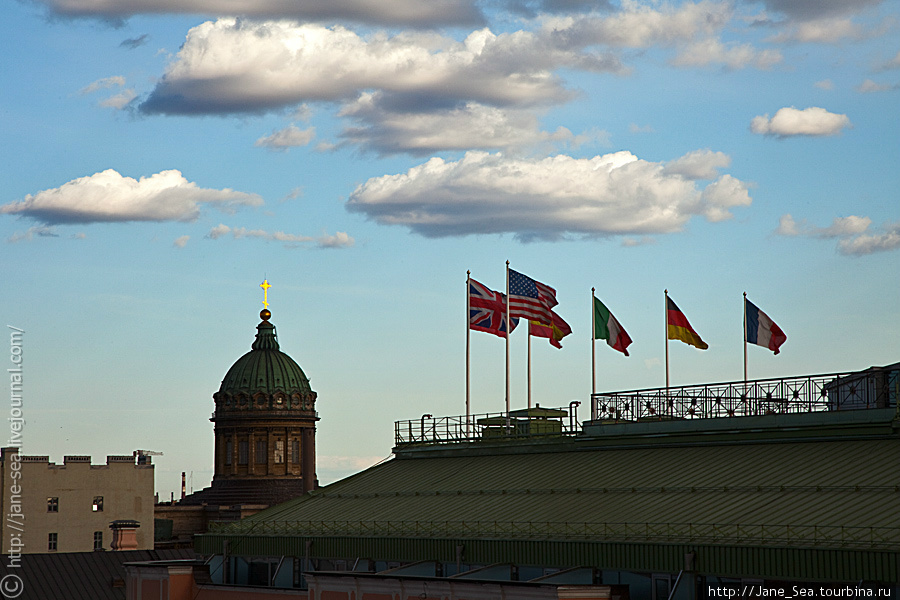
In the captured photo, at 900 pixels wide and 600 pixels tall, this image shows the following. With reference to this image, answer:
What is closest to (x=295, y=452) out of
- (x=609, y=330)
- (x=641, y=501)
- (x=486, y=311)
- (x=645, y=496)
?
(x=486, y=311)

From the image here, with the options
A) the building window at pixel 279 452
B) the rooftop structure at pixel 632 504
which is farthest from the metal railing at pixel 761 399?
the building window at pixel 279 452

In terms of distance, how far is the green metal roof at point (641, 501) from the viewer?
115 feet

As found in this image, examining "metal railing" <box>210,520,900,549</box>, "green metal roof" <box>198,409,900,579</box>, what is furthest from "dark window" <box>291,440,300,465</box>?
"metal railing" <box>210,520,900,549</box>

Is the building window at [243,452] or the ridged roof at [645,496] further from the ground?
the building window at [243,452]

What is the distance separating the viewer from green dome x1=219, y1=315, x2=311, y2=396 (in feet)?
520

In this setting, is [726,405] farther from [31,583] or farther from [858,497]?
[31,583]

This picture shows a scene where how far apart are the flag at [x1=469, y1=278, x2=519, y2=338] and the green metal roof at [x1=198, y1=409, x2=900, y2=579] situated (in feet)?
23.2

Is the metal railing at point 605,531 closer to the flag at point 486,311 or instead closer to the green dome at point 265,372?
the flag at point 486,311

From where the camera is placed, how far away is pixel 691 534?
1462 inches

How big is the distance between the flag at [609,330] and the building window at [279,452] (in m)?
102

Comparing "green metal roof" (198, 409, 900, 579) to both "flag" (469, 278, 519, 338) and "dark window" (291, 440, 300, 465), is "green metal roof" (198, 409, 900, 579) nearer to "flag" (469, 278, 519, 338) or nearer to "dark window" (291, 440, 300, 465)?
"flag" (469, 278, 519, 338)

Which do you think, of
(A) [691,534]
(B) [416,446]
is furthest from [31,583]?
(A) [691,534]

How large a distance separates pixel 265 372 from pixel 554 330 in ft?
336

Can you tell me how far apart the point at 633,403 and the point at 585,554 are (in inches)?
471
